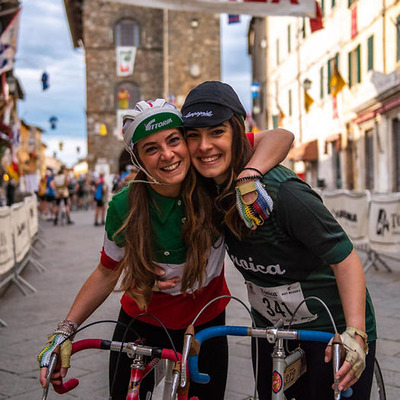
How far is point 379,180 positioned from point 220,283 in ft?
61.3

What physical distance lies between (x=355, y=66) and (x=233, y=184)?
21.5 meters

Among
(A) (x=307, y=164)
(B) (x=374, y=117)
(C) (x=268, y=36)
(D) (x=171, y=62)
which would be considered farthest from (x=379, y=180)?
(D) (x=171, y=62)

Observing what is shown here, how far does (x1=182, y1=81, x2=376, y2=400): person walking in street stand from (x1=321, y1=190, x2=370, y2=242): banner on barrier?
700 cm

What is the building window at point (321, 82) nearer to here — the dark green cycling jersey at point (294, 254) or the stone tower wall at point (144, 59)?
the stone tower wall at point (144, 59)

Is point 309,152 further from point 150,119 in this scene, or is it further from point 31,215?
point 150,119

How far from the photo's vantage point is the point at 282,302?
7.34 ft

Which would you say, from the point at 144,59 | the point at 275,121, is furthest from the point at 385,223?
the point at 144,59

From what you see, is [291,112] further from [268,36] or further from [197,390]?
[197,390]

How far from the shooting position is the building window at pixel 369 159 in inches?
850

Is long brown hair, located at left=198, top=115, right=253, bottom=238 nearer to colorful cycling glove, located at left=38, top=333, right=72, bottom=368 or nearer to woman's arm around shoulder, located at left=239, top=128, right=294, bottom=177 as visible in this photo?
woman's arm around shoulder, located at left=239, top=128, right=294, bottom=177

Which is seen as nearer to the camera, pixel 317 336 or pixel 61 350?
pixel 317 336

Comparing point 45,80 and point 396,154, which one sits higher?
point 45,80

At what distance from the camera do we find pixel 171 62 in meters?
40.1

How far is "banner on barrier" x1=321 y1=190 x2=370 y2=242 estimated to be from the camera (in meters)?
9.07
